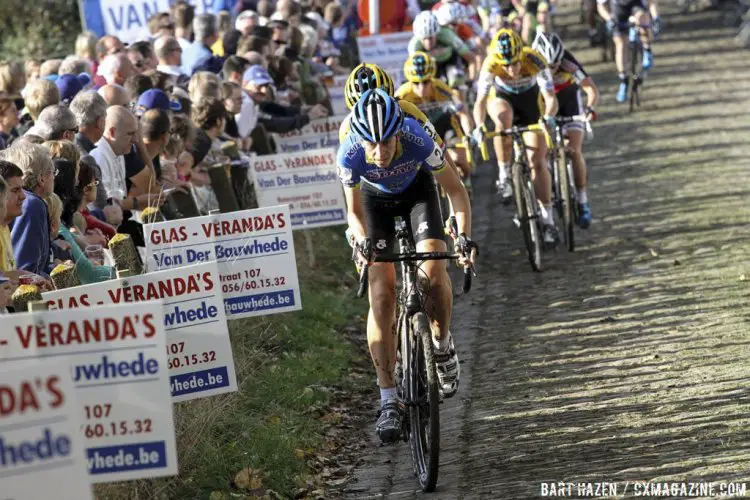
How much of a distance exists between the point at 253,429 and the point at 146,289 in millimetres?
1782

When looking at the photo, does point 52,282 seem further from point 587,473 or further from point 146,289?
point 587,473

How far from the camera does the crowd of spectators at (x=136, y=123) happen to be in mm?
7988

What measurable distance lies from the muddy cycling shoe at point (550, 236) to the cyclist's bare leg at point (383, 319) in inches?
234

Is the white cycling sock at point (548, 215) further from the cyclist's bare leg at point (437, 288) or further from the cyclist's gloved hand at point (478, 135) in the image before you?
the cyclist's bare leg at point (437, 288)

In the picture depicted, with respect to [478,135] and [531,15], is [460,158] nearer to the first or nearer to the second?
[478,135]

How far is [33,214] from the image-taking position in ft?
25.9

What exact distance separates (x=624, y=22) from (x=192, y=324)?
56.2 ft

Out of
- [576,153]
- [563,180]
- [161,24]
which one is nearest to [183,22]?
[161,24]

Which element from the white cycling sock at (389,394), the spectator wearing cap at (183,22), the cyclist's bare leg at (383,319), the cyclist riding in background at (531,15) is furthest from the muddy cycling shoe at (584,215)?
the cyclist riding in background at (531,15)

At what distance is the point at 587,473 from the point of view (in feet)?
24.4

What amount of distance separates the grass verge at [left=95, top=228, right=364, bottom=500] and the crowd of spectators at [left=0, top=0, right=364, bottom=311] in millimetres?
1035

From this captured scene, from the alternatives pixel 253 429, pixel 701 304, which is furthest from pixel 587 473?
pixel 701 304

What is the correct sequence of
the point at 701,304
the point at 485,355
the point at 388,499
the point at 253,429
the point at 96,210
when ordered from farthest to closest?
the point at 701,304 → the point at 485,355 → the point at 96,210 → the point at 253,429 → the point at 388,499

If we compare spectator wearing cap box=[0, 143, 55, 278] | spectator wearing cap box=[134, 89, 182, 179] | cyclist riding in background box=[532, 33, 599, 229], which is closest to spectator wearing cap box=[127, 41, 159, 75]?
spectator wearing cap box=[134, 89, 182, 179]
